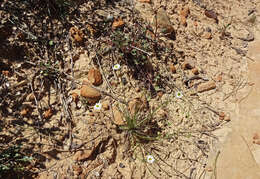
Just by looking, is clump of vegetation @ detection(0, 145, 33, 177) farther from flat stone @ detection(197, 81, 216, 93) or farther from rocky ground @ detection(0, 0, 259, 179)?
flat stone @ detection(197, 81, 216, 93)

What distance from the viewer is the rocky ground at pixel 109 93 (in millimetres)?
2410

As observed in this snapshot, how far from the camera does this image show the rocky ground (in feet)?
7.91

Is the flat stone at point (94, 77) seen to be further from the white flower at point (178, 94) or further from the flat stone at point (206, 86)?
the flat stone at point (206, 86)

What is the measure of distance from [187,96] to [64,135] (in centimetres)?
160

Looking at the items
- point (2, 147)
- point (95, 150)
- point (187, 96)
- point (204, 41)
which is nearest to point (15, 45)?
point (2, 147)

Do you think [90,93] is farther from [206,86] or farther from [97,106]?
[206,86]

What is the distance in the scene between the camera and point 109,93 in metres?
2.75

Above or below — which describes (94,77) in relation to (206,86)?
above

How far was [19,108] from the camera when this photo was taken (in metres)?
2.40

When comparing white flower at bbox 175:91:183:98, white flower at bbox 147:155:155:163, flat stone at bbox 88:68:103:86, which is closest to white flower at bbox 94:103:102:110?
flat stone at bbox 88:68:103:86

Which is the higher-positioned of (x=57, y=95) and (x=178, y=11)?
(x=178, y=11)

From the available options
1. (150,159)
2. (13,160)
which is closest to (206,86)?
(150,159)

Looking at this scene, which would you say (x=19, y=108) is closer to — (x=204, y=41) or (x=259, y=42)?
(x=204, y=41)

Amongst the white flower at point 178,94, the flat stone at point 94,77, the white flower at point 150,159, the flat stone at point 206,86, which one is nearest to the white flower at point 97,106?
the flat stone at point 94,77
